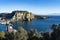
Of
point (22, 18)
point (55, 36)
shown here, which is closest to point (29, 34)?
point (55, 36)

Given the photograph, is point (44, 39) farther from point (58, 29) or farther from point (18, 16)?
point (18, 16)

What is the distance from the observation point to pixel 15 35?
1998cm

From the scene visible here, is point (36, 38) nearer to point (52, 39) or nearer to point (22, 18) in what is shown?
point (52, 39)

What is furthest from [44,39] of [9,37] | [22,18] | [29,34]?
[22,18]

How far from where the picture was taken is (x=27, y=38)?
21.7 metres

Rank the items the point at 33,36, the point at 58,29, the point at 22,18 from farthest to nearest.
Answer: the point at 22,18 < the point at 33,36 < the point at 58,29

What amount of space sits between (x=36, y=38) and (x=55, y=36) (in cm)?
302

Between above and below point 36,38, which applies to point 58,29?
above

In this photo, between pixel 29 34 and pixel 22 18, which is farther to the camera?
pixel 22 18

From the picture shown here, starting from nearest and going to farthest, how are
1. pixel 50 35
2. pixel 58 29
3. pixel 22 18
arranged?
pixel 58 29 → pixel 50 35 → pixel 22 18

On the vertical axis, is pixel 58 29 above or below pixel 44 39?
above

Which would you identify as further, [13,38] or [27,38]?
[27,38]

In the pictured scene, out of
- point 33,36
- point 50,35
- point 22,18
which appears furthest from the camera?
point 22,18

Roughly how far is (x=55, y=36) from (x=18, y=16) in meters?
111
